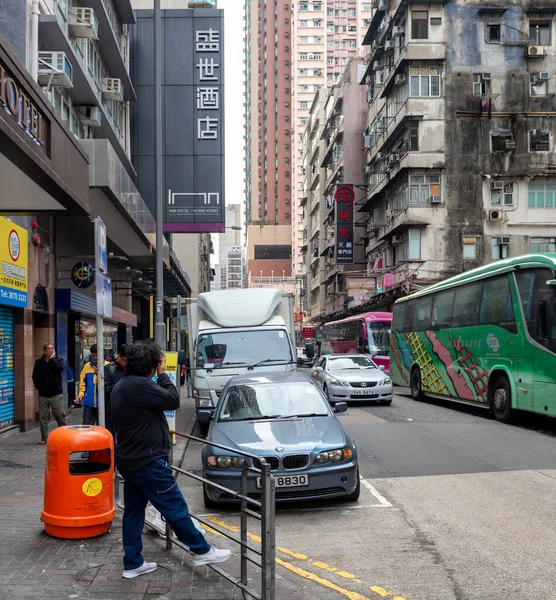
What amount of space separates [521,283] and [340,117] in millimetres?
50345

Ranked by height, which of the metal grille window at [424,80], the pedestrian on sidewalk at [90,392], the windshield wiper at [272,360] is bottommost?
the pedestrian on sidewalk at [90,392]

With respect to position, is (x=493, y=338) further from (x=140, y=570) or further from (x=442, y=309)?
(x=140, y=570)

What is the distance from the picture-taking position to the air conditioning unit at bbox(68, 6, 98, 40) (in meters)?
20.0

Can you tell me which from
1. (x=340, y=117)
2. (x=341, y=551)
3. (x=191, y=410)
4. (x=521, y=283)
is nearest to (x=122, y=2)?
(x=191, y=410)

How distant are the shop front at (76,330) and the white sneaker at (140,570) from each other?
8.93m

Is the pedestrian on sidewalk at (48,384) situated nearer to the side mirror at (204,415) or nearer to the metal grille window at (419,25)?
the side mirror at (204,415)

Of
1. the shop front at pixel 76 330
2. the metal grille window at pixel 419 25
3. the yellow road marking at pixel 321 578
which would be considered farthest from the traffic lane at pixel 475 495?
the metal grille window at pixel 419 25

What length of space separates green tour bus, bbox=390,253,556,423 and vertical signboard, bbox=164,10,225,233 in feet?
27.1

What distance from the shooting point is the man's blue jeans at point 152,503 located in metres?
5.21

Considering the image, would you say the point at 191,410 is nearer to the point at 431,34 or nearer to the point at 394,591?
the point at 394,591

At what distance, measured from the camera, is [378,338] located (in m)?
35.1

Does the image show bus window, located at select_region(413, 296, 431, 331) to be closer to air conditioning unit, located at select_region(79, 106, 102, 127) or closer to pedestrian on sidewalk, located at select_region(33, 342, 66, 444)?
air conditioning unit, located at select_region(79, 106, 102, 127)

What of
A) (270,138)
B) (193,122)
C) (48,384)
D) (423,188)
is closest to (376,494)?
(48,384)

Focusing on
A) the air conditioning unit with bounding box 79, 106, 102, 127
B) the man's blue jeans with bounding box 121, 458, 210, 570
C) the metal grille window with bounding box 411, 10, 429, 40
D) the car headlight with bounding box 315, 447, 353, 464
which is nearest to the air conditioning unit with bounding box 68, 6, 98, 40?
the air conditioning unit with bounding box 79, 106, 102, 127
